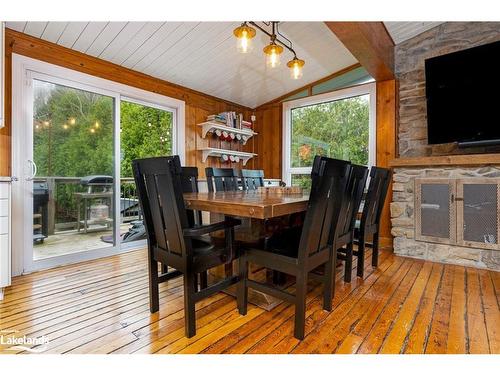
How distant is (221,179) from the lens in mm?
2986

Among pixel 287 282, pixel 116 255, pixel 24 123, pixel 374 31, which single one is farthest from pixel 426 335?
pixel 24 123

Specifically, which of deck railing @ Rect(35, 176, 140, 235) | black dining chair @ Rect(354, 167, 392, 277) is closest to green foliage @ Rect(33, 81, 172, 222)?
deck railing @ Rect(35, 176, 140, 235)

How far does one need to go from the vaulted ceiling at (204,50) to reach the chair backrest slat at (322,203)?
7.55ft

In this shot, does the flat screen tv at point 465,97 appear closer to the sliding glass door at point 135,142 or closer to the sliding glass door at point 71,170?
the sliding glass door at point 135,142

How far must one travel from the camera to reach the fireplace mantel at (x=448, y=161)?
2682 mm

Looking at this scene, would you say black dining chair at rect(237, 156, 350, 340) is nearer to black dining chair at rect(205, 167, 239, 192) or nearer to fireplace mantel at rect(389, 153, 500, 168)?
black dining chair at rect(205, 167, 239, 192)

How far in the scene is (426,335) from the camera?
1543mm

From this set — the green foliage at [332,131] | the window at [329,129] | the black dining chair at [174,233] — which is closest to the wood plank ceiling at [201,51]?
the window at [329,129]

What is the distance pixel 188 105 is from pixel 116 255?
2302mm

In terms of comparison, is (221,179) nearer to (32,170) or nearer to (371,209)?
(371,209)

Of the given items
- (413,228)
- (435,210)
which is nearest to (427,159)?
(435,210)

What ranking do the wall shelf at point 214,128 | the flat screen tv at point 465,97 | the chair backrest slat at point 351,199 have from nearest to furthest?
1. the chair backrest slat at point 351,199
2. the flat screen tv at point 465,97
3. the wall shelf at point 214,128

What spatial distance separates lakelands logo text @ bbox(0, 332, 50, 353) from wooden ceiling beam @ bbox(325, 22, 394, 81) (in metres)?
2.97
